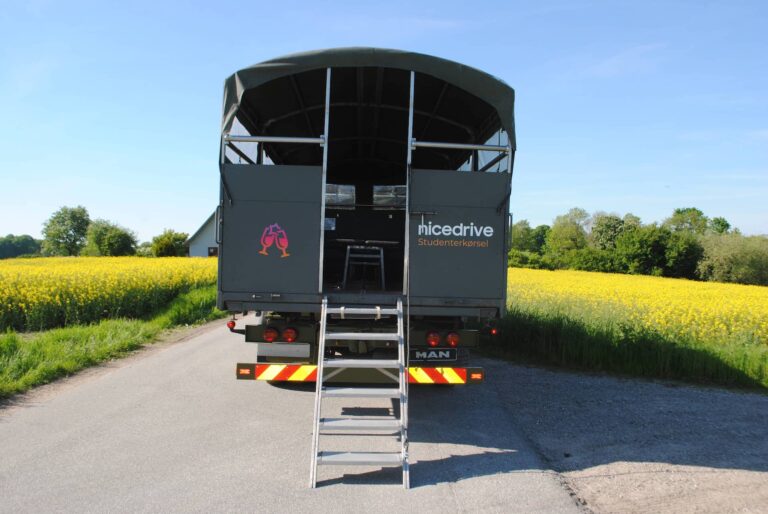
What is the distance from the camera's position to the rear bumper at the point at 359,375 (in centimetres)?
481

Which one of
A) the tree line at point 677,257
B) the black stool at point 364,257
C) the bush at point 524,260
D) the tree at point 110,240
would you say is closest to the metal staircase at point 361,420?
the black stool at point 364,257

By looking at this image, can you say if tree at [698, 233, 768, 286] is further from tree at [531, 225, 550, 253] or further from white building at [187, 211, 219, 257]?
tree at [531, 225, 550, 253]

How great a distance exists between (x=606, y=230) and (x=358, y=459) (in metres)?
78.7

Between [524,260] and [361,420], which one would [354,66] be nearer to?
[361,420]

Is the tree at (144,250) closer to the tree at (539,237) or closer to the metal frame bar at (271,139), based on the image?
the metal frame bar at (271,139)

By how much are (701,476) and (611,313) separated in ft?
17.1

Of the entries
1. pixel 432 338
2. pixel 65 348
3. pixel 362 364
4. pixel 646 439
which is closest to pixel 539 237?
pixel 65 348

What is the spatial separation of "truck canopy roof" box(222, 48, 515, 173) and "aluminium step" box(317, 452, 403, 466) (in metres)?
3.12

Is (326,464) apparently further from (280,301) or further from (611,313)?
(611,313)

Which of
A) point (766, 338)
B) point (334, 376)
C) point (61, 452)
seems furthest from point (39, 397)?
point (766, 338)

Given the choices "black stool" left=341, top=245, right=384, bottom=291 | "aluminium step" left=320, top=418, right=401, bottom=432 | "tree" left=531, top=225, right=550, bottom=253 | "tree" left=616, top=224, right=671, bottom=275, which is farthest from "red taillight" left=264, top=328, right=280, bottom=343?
"tree" left=531, top=225, right=550, bottom=253

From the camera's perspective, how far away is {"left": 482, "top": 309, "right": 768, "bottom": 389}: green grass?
7.22m

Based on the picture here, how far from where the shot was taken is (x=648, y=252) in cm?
4709

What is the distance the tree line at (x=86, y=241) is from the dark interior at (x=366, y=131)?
50741 mm
